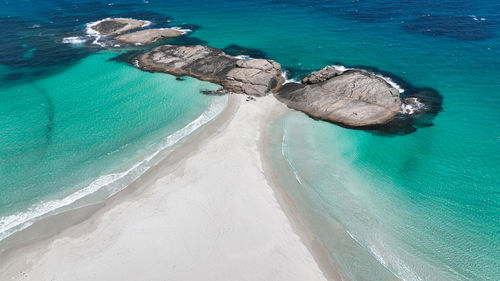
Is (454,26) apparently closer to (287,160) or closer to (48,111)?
(287,160)

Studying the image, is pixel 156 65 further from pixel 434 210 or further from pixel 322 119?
pixel 434 210

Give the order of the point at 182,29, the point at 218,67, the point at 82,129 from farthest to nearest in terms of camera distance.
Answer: the point at 182,29 → the point at 218,67 → the point at 82,129

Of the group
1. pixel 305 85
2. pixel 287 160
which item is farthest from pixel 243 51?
pixel 287 160

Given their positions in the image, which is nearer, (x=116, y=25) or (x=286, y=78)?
(x=286, y=78)

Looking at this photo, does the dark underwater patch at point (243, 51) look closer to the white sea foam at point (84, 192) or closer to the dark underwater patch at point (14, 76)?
the white sea foam at point (84, 192)

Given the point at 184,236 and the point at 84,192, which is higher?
the point at 184,236

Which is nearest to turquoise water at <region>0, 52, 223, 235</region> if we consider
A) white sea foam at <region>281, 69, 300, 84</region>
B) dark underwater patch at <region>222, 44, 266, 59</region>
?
white sea foam at <region>281, 69, 300, 84</region>
